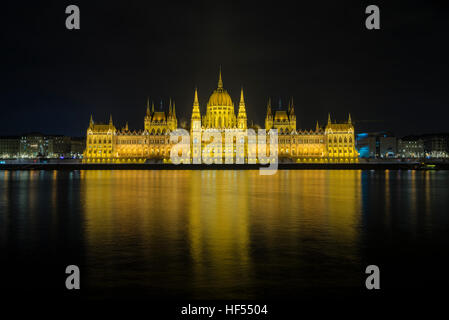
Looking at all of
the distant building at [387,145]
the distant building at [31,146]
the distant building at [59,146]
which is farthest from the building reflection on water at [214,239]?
the distant building at [59,146]

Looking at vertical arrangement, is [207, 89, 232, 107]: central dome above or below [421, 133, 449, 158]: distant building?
above

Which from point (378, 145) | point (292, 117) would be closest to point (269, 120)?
point (292, 117)

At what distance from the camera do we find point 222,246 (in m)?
14.9

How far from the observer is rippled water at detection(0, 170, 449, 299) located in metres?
11.0

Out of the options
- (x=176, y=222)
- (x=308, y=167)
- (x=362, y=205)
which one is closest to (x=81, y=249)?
(x=176, y=222)

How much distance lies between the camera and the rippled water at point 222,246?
36.1ft

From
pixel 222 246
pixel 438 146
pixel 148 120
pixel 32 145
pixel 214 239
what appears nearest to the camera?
pixel 222 246

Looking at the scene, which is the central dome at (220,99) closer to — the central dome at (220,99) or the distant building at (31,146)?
the central dome at (220,99)

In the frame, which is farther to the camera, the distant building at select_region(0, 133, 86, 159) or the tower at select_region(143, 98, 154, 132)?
the distant building at select_region(0, 133, 86, 159)

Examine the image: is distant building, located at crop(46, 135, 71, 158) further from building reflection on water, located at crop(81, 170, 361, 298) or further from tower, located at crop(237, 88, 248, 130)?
building reflection on water, located at crop(81, 170, 361, 298)

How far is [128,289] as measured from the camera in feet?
34.6

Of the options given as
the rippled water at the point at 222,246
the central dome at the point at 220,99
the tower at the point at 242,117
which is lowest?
the rippled water at the point at 222,246

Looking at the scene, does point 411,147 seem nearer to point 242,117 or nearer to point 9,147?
point 242,117

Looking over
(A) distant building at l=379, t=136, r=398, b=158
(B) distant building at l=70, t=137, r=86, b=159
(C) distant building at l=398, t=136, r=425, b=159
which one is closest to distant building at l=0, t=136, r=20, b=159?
(B) distant building at l=70, t=137, r=86, b=159
